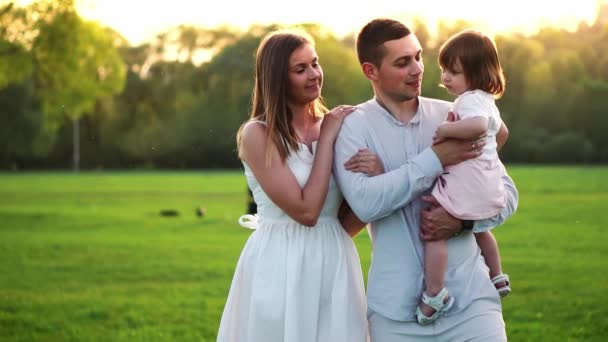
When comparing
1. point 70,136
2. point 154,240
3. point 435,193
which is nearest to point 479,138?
point 435,193

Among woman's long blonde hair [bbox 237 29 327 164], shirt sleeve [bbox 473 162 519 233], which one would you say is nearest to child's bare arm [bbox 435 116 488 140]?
shirt sleeve [bbox 473 162 519 233]

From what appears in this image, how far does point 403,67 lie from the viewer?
4.28 metres

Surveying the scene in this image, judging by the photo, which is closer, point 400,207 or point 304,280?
point 400,207

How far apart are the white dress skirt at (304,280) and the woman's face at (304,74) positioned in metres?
A: 0.27

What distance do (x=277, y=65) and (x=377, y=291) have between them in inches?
46.0

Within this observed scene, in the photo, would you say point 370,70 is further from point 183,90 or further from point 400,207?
point 183,90

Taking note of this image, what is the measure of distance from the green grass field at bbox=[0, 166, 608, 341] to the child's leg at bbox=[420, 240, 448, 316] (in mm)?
5334

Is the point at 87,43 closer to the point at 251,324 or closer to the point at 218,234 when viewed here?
the point at 218,234

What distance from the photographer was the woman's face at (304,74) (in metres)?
4.49

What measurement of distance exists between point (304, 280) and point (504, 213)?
3.28 feet

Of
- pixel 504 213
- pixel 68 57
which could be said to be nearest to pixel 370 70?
pixel 504 213

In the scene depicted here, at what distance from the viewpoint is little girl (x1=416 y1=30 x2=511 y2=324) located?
4.16 metres

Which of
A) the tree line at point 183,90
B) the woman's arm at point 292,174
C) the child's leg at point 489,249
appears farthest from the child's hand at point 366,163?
the tree line at point 183,90

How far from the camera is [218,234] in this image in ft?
67.9
